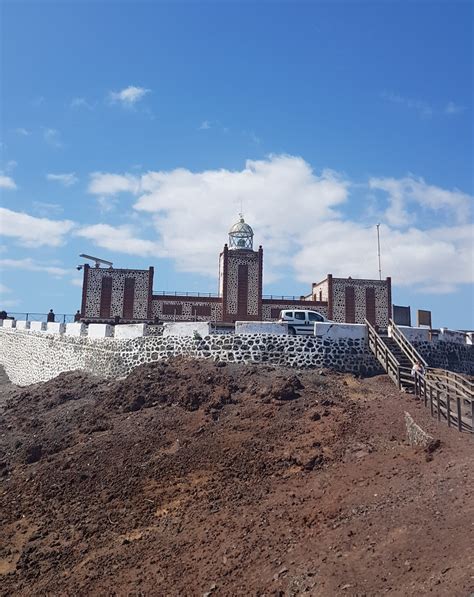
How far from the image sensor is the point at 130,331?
68.5 ft

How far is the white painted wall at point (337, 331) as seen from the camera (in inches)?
744

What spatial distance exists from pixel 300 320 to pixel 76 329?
10581 millimetres

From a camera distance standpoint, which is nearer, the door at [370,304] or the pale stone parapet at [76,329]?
the pale stone parapet at [76,329]

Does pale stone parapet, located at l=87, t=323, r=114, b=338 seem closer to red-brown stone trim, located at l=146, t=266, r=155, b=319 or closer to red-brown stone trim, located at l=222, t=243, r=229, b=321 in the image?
red-brown stone trim, located at l=146, t=266, r=155, b=319

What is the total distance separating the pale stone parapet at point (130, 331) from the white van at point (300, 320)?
18.0ft

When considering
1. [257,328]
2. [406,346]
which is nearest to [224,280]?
[257,328]

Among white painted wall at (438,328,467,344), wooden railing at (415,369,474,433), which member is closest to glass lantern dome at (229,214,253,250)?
white painted wall at (438,328,467,344)

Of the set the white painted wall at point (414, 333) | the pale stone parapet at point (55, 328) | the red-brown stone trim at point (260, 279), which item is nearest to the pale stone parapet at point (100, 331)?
the pale stone parapet at point (55, 328)

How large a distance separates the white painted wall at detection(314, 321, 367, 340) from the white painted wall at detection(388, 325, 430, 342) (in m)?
1.46

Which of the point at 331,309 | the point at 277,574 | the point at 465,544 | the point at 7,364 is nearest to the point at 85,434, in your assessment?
the point at 277,574

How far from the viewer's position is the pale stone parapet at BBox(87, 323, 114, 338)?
21.9 m

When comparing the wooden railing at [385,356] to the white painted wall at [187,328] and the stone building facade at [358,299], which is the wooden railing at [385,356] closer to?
the white painted wall at [187,328]

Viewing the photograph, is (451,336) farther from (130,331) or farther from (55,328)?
(55,328)

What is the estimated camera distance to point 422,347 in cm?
1997
